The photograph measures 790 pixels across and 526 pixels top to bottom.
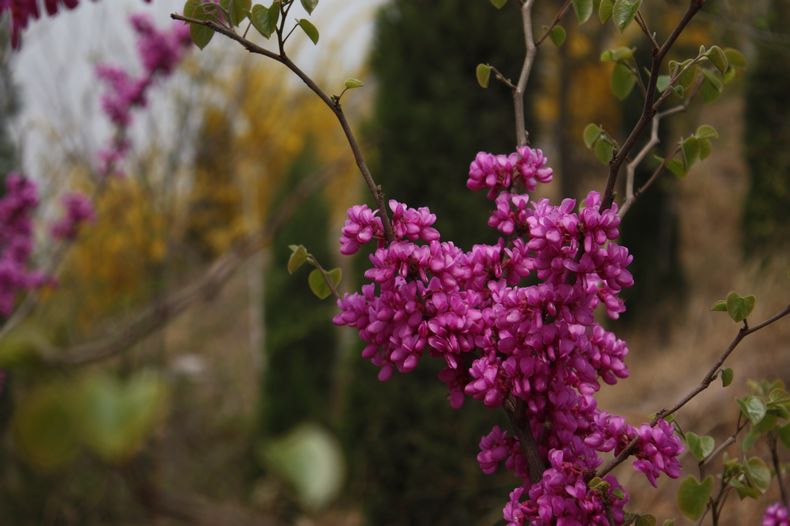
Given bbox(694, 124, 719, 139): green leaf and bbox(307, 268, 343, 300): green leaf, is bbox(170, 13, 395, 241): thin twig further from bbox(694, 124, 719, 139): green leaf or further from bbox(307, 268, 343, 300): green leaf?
bbox(694, 124, 719, 139): green leaf

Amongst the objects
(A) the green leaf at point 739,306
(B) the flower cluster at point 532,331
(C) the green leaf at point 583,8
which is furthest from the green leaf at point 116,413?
(C) the green leaf at point 583,8

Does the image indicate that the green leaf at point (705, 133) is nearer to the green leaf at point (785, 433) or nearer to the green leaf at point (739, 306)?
the green leaf at point (739, 306)

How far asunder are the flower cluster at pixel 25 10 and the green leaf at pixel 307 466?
0.77 meters

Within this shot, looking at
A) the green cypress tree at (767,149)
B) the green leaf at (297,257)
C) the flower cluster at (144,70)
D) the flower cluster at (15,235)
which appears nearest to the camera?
the green leaf at (297,257)

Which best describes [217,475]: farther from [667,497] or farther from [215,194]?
[667,497]

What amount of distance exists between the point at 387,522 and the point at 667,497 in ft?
5.38

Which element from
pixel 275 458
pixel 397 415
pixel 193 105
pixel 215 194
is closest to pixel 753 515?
pixel 397 415

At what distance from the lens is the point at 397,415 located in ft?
14.5

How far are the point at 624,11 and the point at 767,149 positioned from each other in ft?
21.1

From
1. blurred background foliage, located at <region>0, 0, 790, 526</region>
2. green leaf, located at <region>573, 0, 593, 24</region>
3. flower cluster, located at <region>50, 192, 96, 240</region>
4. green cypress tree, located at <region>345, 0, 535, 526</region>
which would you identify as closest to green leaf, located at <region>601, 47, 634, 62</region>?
green leaf, located at <region>573, 0, 593, 24</region>

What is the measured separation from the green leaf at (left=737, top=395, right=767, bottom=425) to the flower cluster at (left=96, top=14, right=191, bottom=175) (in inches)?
114

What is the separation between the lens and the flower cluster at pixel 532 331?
0.85 meters

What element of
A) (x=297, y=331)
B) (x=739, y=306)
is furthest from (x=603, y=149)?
(x=297, y=331)

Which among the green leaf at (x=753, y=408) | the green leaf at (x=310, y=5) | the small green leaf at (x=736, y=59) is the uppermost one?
the small green leaf at (x=736, y=59)
